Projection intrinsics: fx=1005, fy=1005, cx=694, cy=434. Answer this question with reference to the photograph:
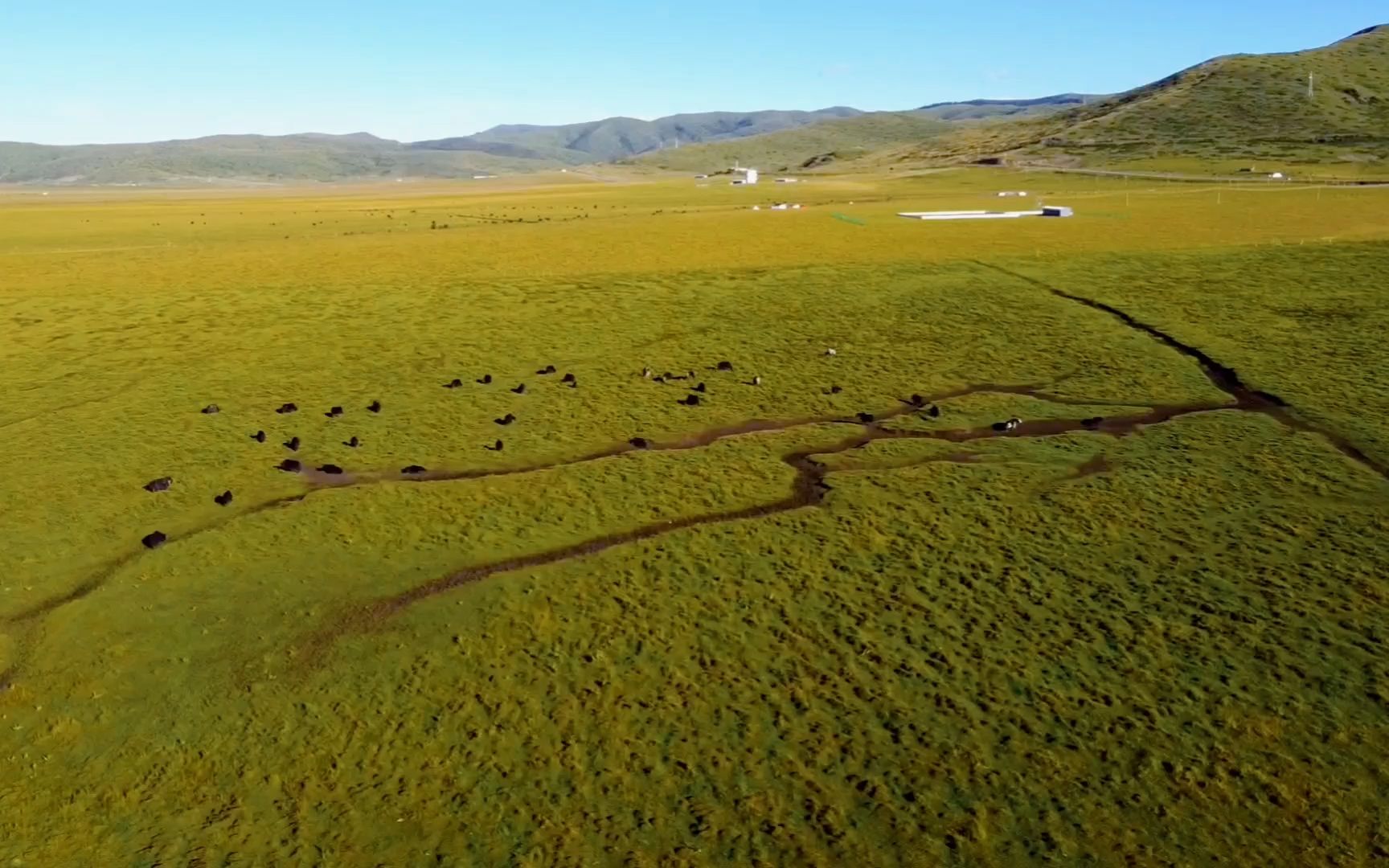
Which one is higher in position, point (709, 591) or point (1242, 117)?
point (1242, 117)

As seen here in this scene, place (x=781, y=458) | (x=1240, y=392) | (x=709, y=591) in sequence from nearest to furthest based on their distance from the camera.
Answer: (x=709, y=591) < (x=781, y=458) < (x=1240, y=392)

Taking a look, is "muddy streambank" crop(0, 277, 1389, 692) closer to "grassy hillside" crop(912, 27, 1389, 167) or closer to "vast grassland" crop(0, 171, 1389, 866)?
"vast grassland" crop(0, 171, 1389, 866)

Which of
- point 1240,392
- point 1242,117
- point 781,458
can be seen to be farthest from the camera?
point 1242,117

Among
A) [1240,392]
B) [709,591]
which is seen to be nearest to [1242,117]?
[1240,392]

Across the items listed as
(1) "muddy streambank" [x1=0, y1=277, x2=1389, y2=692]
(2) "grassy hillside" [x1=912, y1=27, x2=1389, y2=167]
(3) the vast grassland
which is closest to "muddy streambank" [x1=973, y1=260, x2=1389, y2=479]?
(1) "muddy streambank" [x1=0, y1=277, x2=1389, y2=692]

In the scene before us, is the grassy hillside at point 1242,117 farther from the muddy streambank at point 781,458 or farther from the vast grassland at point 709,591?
the vast grassland at point 709,591

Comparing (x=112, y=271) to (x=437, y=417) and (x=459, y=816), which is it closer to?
(x=437, y=417)

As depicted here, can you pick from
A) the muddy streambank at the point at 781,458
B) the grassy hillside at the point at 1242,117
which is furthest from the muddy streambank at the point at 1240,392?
the grassy hillside at the point at 1242,117

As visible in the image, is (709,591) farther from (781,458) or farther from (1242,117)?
(1242,117)
